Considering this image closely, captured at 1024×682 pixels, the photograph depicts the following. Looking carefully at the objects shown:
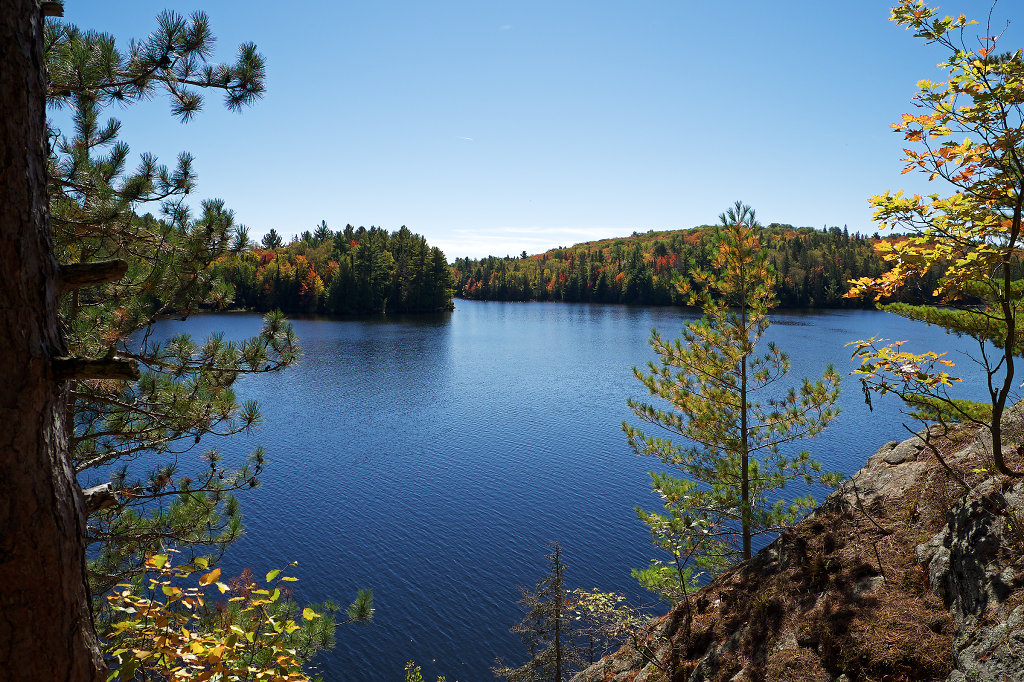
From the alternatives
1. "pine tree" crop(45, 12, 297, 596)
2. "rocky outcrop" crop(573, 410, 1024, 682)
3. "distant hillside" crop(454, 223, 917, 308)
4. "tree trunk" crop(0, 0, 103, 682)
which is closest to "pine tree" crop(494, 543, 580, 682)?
"rocky outcrop" crop(573, 410, 1024, 682)

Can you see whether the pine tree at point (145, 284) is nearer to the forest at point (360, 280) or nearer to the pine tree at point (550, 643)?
the pine tree at point (550, 643)

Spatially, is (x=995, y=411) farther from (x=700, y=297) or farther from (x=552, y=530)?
(x=552, y=530)

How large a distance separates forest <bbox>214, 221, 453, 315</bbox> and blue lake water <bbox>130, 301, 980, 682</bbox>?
3998cm

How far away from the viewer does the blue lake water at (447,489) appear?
555 inches

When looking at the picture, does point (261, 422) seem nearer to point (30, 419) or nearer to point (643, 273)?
point (30, 419)

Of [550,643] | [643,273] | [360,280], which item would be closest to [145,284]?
[550,643]

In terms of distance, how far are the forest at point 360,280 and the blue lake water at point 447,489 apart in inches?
1574

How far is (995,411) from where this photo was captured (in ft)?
14.9

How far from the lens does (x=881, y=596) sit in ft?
15.2

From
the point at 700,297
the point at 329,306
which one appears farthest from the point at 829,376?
the point at 329,306

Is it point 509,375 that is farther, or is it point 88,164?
point 509,375

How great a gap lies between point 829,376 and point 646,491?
11.3 metres

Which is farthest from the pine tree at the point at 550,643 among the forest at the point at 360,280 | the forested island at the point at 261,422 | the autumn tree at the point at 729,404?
the forest at the point at 360,280

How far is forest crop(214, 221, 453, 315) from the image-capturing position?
82.1m
